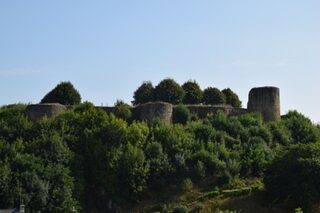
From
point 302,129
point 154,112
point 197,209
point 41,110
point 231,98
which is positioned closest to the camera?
point 197,209

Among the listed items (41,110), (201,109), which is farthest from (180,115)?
(41,110)

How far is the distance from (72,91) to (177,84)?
8079mm

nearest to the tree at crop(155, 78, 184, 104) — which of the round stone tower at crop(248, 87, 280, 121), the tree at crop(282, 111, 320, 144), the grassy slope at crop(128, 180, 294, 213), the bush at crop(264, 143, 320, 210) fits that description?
the round stone tower at crop(248, 87, 280, 121)

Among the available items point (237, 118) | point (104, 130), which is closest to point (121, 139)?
point (104, 130)

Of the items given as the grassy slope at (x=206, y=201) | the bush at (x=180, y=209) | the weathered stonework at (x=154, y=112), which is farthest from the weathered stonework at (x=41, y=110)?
the bush at (x=180, y=209)

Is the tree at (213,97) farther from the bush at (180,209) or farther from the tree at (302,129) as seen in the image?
the bush at (180,209)

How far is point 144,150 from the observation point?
53.1 metres

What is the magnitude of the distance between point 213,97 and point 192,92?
5.59 feet

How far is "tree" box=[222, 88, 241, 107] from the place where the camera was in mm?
65688

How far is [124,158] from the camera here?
51.1 m

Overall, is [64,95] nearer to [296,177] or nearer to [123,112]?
[123,112]

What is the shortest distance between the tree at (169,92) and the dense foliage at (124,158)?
4727 mm

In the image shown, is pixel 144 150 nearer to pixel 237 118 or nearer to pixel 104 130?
pixel 104 130

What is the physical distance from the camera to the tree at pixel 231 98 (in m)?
65.7
